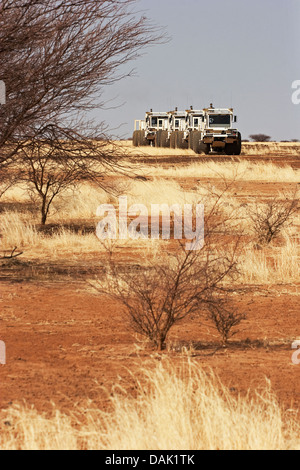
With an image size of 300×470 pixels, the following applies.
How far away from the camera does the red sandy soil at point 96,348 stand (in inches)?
258

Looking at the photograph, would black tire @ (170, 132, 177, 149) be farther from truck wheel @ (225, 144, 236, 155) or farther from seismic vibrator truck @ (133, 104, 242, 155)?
truck wheel @ (225, 144, 236, 155)

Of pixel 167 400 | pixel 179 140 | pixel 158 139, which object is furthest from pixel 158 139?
pixel 167 400

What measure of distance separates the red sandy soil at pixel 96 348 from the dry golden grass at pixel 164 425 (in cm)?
35

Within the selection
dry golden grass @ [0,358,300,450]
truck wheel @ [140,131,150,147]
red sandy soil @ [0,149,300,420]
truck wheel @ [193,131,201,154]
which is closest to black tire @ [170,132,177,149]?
truck wheel @ [140,131,150,147]

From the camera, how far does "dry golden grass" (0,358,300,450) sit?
514 cm

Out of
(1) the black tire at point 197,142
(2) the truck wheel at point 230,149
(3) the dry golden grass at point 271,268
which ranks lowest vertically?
(3) the dry golden grass at point 271,268

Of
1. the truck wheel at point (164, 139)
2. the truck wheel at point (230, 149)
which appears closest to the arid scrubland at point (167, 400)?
the truck wheel at point (230, 149)

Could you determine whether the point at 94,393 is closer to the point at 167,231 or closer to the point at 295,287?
the point at 295,287

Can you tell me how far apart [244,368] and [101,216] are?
12.6 m

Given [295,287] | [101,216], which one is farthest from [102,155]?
[101,216]

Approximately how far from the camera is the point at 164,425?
17.4 ft

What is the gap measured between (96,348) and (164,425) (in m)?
2.66

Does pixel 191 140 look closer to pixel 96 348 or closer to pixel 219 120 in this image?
pixel 219 120

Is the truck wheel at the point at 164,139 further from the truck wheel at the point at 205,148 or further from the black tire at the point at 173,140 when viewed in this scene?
the truck wheel at the point at 205,148
